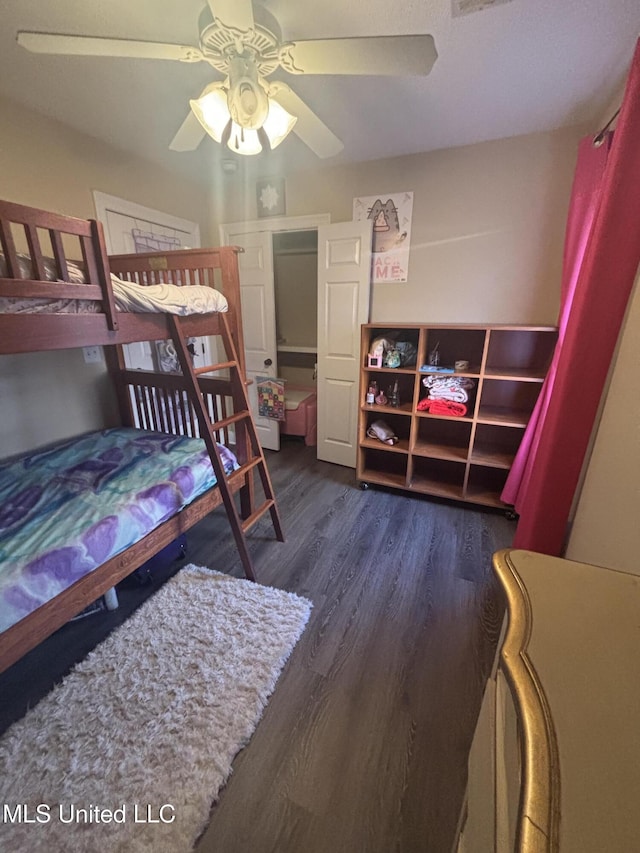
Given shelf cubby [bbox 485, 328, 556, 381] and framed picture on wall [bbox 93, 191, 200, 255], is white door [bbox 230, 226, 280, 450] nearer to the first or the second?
framed picture on wall [bbox 93, 191, 200, 255]

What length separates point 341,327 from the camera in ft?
9.43

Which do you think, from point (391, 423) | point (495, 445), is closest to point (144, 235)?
point (391, 423)

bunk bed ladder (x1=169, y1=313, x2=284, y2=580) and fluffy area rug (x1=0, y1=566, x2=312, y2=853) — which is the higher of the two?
bunk bed ladder (x1=169, y1=313, x2=284, y2=580)

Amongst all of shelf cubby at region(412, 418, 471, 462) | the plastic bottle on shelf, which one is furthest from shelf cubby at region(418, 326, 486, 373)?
shelf cubby at region(412, 418, 471, 462)

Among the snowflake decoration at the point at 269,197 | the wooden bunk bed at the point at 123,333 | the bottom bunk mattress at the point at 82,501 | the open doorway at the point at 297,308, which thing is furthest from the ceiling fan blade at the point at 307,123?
the open doorway at the point at 297,308

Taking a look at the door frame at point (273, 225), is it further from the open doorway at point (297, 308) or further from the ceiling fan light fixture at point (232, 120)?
the ceiling fan light fixture at point (232, 120)

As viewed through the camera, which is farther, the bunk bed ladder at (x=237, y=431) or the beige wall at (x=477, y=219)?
the beige wall at (x=477, y=219)

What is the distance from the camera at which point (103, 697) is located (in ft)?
4.16

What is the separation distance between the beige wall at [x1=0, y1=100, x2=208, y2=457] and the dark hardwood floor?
118 cm

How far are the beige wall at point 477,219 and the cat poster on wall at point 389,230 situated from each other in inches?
2.0

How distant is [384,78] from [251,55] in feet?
2.59

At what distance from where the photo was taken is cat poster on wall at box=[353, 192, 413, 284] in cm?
260

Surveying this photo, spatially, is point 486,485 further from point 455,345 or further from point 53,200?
point 53,200

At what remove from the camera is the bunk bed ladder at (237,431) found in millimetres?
1657
